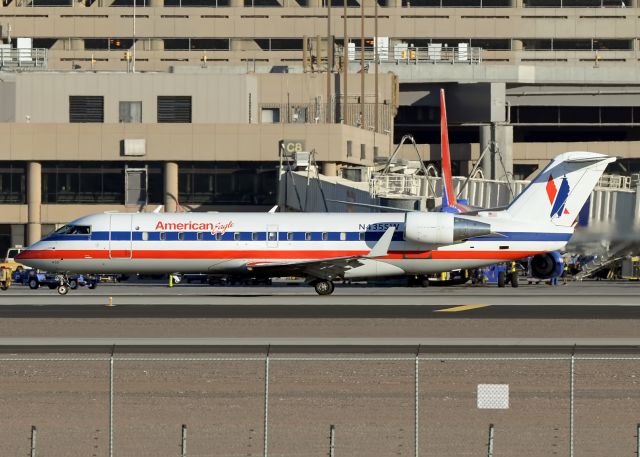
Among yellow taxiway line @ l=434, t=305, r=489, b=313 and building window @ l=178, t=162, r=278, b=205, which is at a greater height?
building window @ l=178, t=162, r=278, b=205

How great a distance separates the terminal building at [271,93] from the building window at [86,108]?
11 centimetres

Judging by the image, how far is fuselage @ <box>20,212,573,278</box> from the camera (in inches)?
2466

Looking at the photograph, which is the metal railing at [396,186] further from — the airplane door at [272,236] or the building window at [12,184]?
the building window at [12,184]

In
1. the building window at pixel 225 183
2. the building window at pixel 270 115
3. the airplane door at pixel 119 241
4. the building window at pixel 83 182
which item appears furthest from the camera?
the building window at pixel 270 115

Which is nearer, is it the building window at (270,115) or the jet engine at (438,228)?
the jet engine at (438,228)

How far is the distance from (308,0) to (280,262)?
9549 cm

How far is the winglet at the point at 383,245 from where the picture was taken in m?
63.2

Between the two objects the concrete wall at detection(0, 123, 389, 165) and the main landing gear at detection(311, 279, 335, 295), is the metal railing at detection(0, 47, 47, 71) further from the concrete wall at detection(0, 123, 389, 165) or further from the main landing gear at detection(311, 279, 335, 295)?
the main landing gear at detection(311, 279, 335, 295)

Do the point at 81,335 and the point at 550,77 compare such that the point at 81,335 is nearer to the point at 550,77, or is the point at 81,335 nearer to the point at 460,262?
the point at 460,262

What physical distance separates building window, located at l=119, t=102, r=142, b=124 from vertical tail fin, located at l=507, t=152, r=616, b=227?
152 ft

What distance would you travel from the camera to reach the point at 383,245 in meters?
63.3
